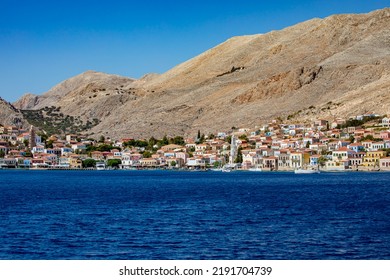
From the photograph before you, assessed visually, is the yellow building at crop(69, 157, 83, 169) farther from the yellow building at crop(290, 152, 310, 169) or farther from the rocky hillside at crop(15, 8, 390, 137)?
the yellow building at crop(290, 152, 310, 169)

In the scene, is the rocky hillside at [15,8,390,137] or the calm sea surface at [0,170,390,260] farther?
the rocky hillside at [15,8,390,137]

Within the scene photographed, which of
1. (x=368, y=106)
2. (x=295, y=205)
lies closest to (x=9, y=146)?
(x=368, y=106)

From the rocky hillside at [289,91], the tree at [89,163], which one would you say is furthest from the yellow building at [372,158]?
the tree at [89,163]

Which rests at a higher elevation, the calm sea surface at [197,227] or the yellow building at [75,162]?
the yellow building at [75,162]

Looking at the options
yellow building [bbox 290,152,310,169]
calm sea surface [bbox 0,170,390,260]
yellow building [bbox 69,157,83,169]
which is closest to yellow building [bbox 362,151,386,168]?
yellow building [bbox 290,152,310,169]

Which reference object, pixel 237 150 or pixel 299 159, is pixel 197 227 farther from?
pixel 237 150

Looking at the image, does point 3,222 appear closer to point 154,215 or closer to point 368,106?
point 154,215

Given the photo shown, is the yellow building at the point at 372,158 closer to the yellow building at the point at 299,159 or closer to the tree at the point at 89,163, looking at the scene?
the yellow building at the point at 299,159

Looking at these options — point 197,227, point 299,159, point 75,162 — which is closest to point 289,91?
point 75,162

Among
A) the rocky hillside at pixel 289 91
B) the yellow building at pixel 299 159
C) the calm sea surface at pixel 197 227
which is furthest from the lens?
the rocky hillside at pixel 289 91
